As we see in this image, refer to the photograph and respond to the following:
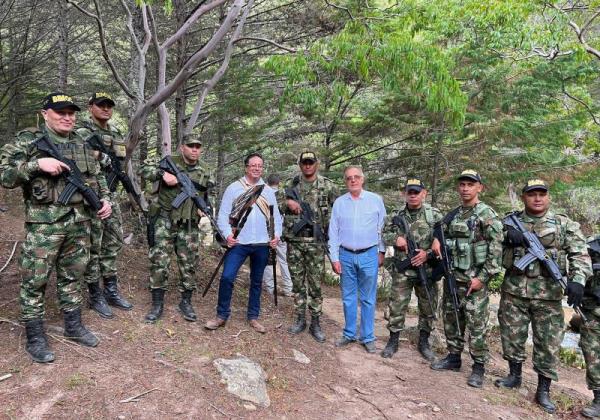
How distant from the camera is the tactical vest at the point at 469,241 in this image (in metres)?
4.47

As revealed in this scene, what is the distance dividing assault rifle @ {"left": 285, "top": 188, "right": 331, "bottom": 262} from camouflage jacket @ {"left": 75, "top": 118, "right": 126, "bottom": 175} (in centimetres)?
214

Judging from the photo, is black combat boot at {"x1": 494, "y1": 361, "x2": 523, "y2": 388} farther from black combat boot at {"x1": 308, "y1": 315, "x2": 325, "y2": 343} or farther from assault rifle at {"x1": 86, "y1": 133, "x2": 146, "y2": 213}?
assault rifle at {"x1": 86, "y1": 133, "x2": 146, "y2": 213}

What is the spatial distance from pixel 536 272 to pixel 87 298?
506 cm

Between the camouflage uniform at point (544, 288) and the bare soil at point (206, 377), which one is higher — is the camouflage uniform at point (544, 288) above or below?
above

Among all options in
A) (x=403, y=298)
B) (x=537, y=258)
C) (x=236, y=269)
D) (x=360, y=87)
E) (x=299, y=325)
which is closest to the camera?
(x=537, y=258)

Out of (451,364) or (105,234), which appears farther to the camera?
(451,364)

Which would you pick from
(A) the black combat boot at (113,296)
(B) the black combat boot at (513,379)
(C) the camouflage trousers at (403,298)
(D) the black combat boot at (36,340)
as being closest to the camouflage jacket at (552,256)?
(B) the black combat boot at (513,379)

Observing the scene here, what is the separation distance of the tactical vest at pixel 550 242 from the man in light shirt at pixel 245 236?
2808 millimetres

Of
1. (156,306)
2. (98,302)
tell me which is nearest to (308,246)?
(156,306)

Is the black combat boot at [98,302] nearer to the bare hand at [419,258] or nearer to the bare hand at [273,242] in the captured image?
the bare hand at [273,242]

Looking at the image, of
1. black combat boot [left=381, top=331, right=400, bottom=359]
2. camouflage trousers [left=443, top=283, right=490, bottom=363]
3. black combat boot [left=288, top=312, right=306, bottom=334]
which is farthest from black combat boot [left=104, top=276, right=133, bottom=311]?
camouflage trousers [left=443, top=283, right=490, bottom=363]

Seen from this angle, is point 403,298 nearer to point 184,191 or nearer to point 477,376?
point 477,376

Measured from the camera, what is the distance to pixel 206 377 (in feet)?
12.1

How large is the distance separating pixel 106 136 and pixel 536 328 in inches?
210
